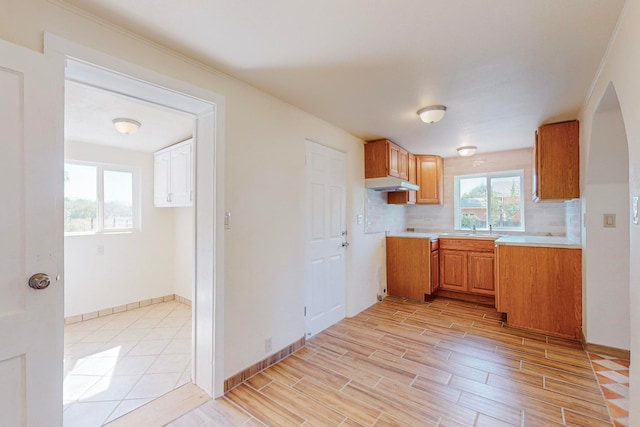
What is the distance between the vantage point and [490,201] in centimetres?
462

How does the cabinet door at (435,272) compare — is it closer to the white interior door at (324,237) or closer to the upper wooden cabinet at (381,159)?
the upper wooden cabinet at (381,159)

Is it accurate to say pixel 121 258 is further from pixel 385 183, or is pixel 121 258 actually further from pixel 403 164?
pixel 403 164

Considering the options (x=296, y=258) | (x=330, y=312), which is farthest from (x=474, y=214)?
(x=296, y=258)

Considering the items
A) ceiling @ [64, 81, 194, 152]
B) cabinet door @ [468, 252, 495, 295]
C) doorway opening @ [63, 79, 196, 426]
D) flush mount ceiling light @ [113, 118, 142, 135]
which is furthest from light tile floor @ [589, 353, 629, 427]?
flush mount ceiling light @ [113, 118, 142, 135]

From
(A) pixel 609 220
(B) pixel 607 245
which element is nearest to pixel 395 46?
(A) pixel 609 220

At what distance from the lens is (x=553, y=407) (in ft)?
6.11

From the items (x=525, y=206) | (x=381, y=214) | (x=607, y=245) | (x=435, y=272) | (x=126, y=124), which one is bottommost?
(x=435, y=272)

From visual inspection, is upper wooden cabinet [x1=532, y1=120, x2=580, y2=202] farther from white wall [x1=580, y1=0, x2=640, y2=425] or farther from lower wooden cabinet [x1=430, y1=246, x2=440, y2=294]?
white wall [x1=580, y1=0, x2=640, y2=425]

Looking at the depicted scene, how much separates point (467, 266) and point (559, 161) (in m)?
1.81

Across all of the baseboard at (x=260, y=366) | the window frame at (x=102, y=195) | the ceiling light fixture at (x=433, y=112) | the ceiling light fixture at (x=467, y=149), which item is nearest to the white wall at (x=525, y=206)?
the ceiling light fixture at (x=467, y=149)

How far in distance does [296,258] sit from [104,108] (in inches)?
85.1

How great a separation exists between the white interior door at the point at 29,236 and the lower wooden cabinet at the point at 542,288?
12.7 feet

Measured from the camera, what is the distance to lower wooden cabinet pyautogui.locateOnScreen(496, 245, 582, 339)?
2.88 m

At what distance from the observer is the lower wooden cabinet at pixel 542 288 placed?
288 centimetres
